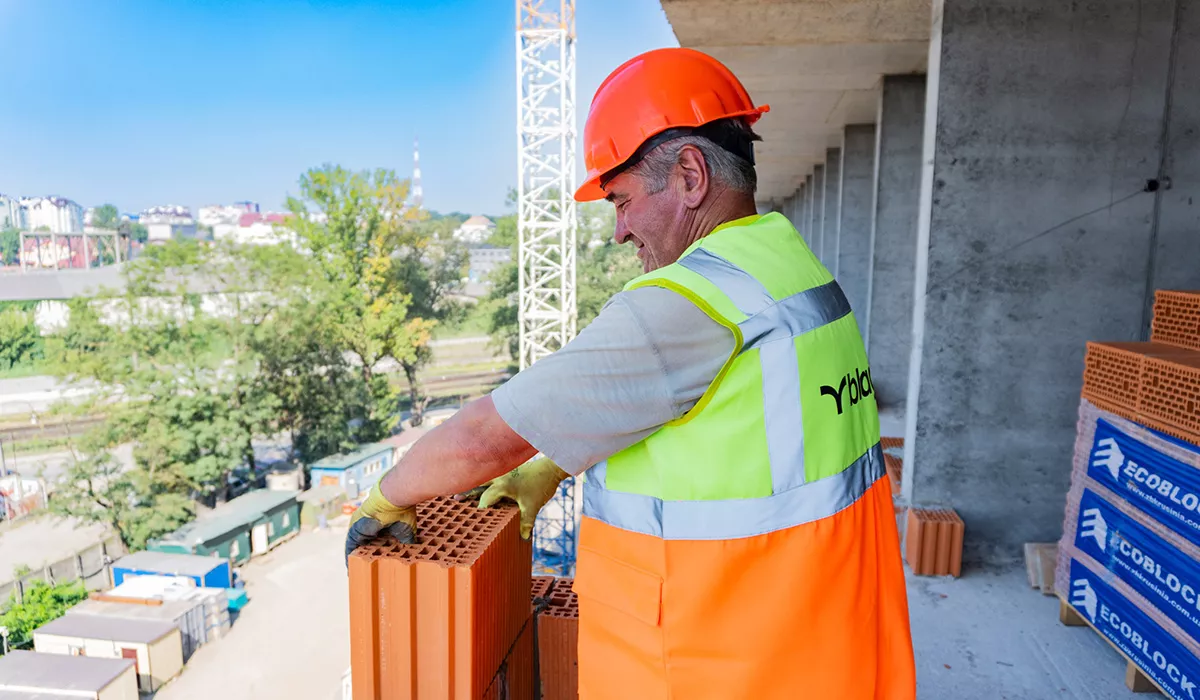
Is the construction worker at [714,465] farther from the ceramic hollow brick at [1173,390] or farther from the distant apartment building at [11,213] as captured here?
the distant apartment building at [11,213]

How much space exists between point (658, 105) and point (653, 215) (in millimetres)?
224

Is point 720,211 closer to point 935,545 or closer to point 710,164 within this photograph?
point 710,164

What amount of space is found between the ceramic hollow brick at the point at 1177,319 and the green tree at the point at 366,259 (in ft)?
94.7

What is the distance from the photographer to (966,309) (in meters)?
5.17

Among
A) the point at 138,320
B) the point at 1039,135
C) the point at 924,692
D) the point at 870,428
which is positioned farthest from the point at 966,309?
the point at 138,320

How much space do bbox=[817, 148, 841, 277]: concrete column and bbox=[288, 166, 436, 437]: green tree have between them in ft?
66.5

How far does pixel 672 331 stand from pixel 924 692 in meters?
3.38

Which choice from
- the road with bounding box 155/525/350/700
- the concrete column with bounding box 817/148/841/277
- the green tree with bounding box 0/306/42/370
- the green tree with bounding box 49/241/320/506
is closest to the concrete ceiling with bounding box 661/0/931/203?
the concrete column with bounding box 817/148/841/277

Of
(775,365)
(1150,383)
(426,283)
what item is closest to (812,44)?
(1150,383)

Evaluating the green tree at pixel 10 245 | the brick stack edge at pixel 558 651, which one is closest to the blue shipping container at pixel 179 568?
the brick stack edge at pixel 558 651

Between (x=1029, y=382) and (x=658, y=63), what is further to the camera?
(x=1029, y=382)

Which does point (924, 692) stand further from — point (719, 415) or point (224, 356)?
point (224, 356)

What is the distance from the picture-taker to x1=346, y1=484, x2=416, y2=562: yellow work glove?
1962 millimetres

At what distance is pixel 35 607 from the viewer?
1566 cm
